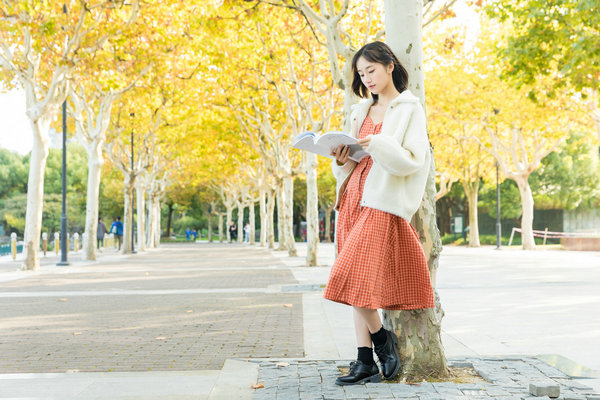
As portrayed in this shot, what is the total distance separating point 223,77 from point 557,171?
96.0ft

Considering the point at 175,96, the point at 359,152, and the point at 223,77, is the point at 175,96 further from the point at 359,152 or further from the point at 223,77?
the point at 359,152

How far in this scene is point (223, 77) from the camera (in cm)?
2380

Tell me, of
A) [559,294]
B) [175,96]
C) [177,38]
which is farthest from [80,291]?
[175,96]

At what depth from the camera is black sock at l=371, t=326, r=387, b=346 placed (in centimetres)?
433

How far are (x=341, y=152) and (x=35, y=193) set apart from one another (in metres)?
15.8

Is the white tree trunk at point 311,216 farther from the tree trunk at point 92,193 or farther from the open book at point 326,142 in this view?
the open book at point 326,142

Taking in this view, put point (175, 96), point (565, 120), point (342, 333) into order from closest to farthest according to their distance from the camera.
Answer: point (342, 333), point (175, 96), point (565, 120)

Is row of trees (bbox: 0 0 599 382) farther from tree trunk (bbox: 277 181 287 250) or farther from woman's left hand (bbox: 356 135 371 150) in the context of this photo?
woman's left hand (bbox: 356 135 371 150)

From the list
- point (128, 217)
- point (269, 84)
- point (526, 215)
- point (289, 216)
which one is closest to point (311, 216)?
point (269, 84)

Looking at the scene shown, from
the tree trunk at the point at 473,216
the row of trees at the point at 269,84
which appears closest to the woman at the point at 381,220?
the row of trees at the point at 269,84

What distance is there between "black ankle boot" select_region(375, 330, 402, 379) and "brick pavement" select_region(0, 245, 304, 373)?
5.30 feet

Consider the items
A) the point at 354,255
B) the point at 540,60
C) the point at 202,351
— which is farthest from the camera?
the point at 540,60

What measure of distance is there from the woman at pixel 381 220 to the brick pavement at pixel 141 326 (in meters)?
1.68

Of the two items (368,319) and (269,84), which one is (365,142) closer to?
(368,319)
